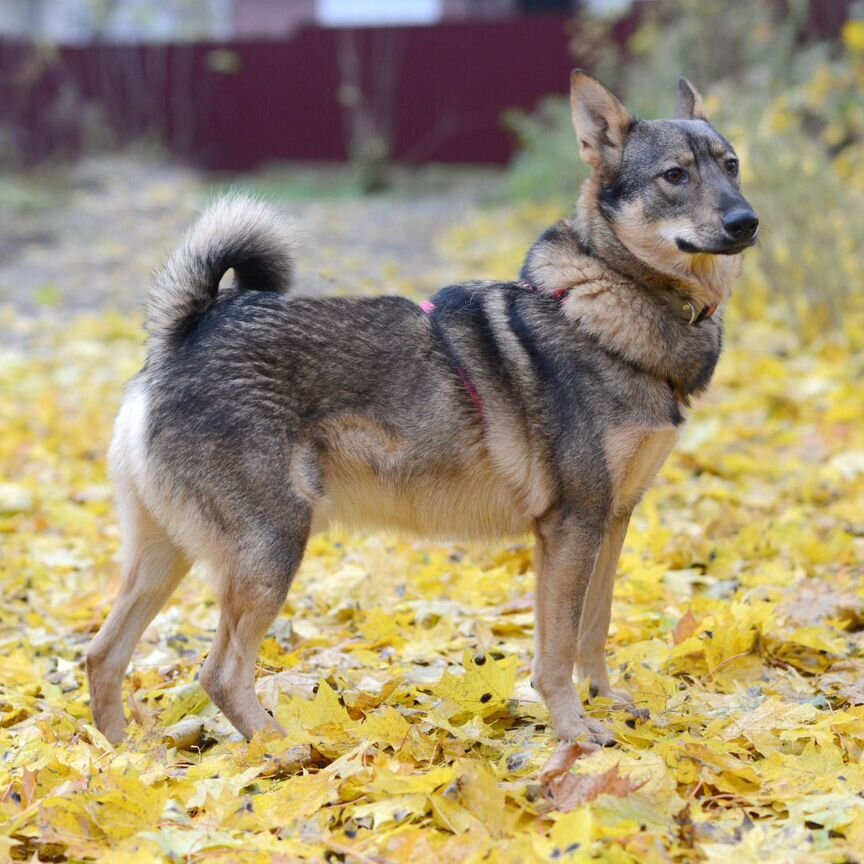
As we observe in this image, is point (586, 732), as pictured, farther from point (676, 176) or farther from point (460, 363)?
point (676, 176)

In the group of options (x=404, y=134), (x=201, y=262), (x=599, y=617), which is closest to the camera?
(x=201, y=262)

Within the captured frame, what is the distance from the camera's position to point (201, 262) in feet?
12.5

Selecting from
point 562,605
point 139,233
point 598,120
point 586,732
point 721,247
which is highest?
point 598,120

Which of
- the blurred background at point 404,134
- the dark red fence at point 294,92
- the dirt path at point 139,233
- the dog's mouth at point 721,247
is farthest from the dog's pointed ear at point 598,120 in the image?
the dark red fence at point 294,92

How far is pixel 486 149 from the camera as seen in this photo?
2350 centimetres

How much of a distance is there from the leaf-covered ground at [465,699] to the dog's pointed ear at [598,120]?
161 cm

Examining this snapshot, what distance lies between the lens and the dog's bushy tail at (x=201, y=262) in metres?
3.80

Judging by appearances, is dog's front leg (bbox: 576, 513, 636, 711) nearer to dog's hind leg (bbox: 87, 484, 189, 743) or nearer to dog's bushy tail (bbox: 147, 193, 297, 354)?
dog's hind leg (bbox: 87, 484, 189, 743)

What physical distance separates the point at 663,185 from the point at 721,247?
31 cm

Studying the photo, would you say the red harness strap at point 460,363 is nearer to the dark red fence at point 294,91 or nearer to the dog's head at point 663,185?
the dog's head at point 663,185

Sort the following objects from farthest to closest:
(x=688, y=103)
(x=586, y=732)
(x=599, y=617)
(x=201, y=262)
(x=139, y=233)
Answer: (x=139, y=233)
(x=688, y=103)
(x=599, y=617)
(x=201, y=262)
(x=586, y=732)

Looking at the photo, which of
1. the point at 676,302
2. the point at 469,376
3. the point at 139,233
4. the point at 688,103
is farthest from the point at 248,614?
the point at 139,233

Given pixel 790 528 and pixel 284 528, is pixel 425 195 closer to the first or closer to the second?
pixel 790 528

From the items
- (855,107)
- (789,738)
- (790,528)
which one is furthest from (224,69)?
(789,738)
